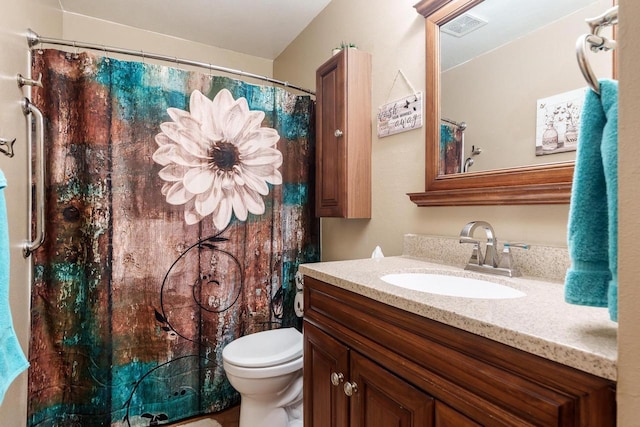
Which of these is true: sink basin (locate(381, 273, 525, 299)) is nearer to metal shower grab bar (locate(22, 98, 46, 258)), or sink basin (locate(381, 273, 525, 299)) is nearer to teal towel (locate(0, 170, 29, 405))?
teal towel (locate(0, 170, 29, 405))

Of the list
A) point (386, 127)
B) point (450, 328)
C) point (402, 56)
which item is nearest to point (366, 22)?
point (402, 56)

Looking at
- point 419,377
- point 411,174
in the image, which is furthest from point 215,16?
point 419,377

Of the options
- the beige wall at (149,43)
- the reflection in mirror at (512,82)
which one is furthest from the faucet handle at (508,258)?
the beige wall at (149,43)

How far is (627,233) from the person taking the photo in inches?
15.4

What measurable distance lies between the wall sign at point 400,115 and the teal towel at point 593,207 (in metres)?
0.91

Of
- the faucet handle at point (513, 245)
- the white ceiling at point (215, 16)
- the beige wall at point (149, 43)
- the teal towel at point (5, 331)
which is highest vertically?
the white ceiling at point (215, 16)

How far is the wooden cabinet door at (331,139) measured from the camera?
1.64 m

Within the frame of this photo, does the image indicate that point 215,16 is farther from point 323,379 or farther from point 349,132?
point 323,379

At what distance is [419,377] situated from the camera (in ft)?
2.31

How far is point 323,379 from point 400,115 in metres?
1.22

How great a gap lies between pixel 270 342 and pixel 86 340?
0.92 m

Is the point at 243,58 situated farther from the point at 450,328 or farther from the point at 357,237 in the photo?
the point at 450,328

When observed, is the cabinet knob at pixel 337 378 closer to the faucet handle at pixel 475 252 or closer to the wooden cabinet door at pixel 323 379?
the wooden cabinet door at pixel 323 379

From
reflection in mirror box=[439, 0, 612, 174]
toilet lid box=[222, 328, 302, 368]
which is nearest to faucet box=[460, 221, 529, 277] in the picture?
reflection in mirror box=[439, 0, 612, 174]
